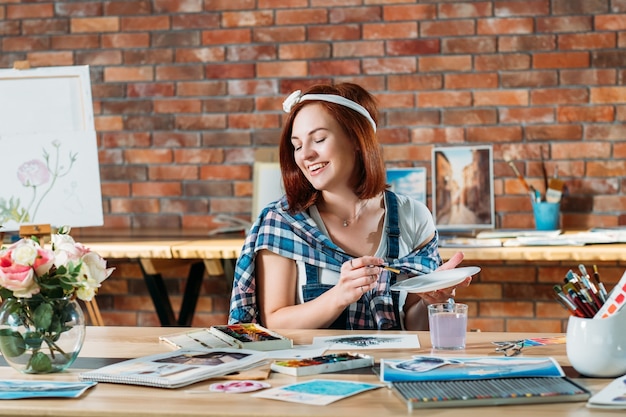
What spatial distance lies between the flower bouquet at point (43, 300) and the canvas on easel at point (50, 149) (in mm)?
1653

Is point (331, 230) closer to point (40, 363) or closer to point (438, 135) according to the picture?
point (40, 363)

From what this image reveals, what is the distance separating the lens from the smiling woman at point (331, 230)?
2.30 meters

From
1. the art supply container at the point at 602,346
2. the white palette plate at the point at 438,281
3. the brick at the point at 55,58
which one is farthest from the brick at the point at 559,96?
the art supply container at the point at 602,346

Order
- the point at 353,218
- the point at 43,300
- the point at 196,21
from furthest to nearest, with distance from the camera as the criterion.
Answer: the point at 196,21
the point at 353,218
the point at 43,300

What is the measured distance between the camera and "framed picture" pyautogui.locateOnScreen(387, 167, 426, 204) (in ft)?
12.2

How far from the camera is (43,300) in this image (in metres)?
1.61

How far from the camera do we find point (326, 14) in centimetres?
381

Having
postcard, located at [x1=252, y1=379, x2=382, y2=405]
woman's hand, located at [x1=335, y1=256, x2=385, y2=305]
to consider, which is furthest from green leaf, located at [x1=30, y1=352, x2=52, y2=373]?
woman's hand, located at [x1=335, y1=256, x2=385, y2=305]

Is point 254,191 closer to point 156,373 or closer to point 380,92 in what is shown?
point 380,92

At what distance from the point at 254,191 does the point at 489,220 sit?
96cm

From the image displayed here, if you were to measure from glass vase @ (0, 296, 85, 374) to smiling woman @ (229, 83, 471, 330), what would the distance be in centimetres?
67

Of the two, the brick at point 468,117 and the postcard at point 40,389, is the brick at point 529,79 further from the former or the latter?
the postcard at point 40,389

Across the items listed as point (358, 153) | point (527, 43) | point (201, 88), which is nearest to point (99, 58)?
point (201, 88)

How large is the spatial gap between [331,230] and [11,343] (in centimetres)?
99
